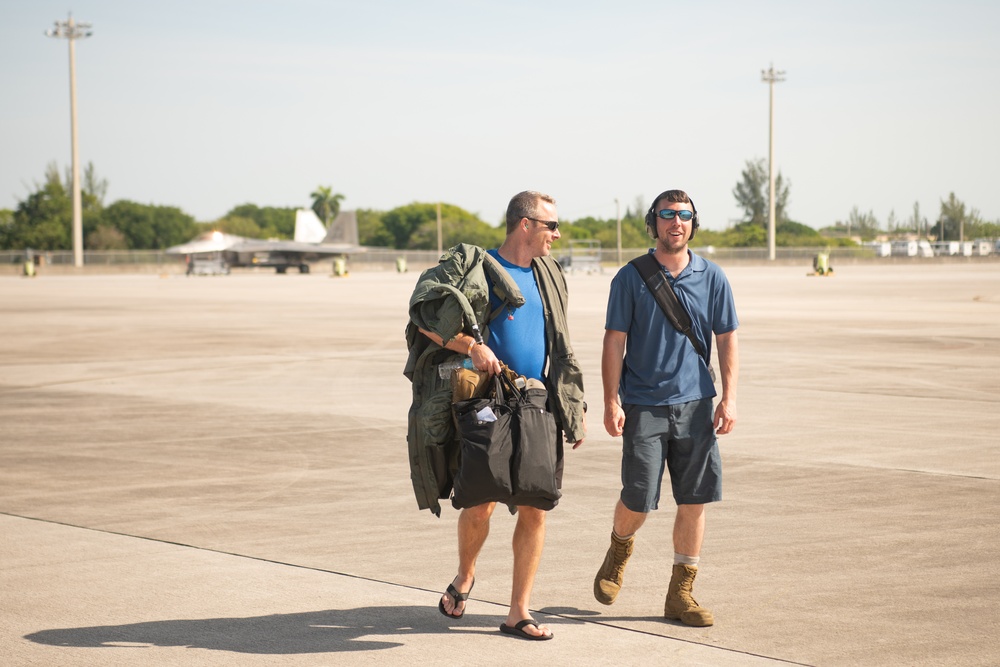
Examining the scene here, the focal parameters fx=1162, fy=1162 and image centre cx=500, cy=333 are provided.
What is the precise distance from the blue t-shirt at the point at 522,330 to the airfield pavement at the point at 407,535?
3.85 feet

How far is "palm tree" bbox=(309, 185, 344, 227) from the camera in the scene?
556 feet

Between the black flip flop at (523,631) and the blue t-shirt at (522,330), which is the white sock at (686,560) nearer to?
the black flip flop at (523,631)

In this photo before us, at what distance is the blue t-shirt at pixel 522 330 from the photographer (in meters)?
5.05

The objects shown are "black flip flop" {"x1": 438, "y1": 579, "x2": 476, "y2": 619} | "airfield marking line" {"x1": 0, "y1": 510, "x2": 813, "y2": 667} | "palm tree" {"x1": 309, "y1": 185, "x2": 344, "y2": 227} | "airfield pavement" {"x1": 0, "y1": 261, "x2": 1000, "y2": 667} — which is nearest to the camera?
"airfield marking line" {"x1": 0, "y1": 510, "x2": 813, "y2": 667}

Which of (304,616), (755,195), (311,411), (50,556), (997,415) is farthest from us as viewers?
(755,195)

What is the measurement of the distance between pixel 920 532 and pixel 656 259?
259cm

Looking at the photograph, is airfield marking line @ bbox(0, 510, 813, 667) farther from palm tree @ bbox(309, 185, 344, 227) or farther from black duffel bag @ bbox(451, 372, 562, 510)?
palm tree @ bbox(309, 185, 344, 227)

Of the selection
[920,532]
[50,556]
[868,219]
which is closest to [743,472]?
[920,532]

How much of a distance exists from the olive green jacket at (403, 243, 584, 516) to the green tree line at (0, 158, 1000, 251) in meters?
120

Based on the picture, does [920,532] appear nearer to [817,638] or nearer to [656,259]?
[817,638]

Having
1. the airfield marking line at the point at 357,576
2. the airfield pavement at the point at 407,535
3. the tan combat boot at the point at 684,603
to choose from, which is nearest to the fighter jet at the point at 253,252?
the airfield pavement at the point at 407,535

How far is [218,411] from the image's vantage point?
12.0 meters

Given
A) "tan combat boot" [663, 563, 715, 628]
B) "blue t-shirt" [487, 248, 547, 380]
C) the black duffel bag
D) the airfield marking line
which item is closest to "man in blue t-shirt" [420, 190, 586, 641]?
"blue t-shirt" [487, 248, 547, 380]

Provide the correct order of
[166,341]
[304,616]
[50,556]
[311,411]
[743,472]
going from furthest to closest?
[166,341]
[311,411]
[743,472]
[50,556]
[304,616]
